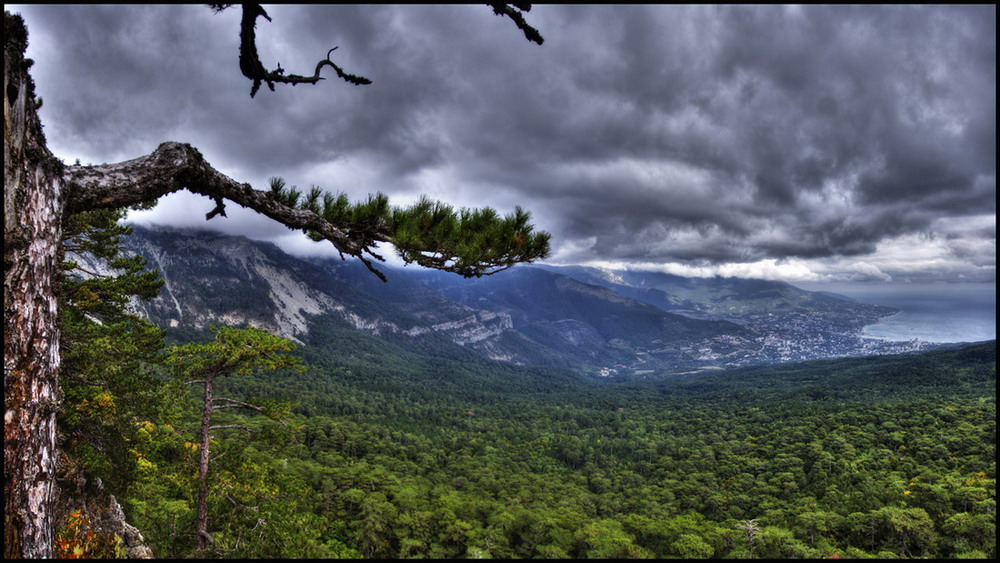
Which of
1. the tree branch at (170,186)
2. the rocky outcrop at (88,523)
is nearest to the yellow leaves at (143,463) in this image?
the rocky outcrop at (88,523)

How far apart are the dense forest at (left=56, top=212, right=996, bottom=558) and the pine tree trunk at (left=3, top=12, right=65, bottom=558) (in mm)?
1681

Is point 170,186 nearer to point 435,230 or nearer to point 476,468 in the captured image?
point 435,230

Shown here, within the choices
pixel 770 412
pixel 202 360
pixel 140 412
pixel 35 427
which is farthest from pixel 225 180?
pixel 770 412

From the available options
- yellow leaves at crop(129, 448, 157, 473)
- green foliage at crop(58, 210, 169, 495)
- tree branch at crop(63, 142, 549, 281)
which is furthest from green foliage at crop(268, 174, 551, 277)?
yellow leaves at crop(129, 448, 157, 473)

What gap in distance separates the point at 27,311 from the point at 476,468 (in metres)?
76.4

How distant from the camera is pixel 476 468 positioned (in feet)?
235

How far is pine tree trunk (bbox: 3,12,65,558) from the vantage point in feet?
10.5

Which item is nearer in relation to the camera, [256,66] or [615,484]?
[256,66]

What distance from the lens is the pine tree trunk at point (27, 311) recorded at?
3189 millimetres

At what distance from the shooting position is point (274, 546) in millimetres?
8414

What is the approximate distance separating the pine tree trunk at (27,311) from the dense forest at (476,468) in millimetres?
1681

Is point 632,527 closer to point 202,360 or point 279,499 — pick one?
point 279,499

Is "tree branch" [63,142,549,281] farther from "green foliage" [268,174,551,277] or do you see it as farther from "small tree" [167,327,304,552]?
"small tree" [167,327,304,552]

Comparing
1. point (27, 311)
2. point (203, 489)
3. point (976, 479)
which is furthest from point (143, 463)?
Answer: point (976, 479)
